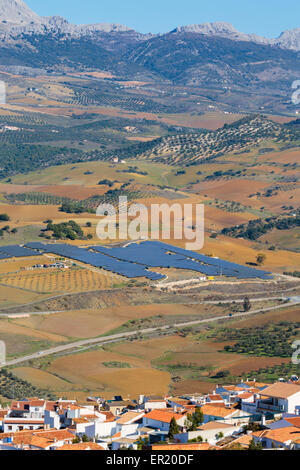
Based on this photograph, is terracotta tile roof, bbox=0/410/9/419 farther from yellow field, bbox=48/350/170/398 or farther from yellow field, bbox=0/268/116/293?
yellow field, bbox=0/268/116/293

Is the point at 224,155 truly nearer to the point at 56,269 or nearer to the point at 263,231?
the point at 263,231

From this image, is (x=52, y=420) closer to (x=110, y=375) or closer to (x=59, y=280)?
(x=110, y=375)

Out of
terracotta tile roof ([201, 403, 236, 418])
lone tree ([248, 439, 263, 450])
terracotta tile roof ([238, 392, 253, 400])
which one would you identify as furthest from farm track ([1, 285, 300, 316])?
lone tree ([248, 439, 263, 450])

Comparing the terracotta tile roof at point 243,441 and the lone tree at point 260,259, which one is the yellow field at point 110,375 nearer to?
the terracotta tile roof at point 243,441

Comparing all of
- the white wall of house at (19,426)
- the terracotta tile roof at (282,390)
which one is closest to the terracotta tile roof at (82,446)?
the white wall of house at (19,426)

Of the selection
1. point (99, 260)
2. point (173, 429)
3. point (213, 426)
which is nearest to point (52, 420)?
point (173, 429)

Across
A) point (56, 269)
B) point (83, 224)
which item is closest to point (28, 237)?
point (83, 224)
